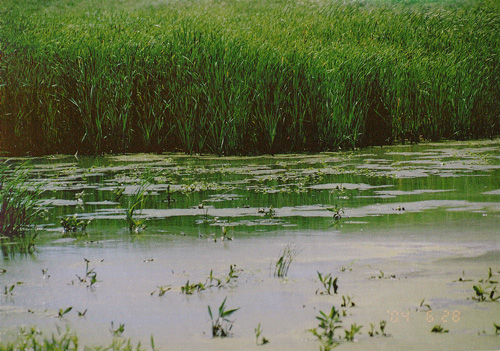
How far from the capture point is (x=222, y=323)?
3.02 m

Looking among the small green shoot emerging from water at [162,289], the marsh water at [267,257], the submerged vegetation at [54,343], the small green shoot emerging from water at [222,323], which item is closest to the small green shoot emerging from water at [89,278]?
the marsh water at [267,257]

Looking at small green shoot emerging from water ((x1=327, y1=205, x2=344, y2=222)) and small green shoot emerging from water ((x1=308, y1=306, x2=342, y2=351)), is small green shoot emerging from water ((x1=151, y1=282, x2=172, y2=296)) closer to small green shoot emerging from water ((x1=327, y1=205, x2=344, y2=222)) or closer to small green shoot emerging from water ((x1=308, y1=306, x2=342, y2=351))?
small green shoot emerging from water ((x1=308, y1=306, x2=342, y2=351))

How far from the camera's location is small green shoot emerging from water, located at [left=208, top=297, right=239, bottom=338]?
290 centimetres

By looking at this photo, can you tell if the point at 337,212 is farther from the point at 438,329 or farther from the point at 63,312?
the point at 63,312

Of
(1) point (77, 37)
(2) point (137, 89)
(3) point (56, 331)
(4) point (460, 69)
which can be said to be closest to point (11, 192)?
(3) point (56, 331)

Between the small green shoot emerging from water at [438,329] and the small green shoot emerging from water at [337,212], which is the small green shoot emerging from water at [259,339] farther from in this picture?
the small green shoot emerging from water at [337,212]

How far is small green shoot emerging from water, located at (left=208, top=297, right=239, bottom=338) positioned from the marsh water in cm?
3

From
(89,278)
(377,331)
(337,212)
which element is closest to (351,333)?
(377,331)

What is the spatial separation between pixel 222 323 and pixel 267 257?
109cm

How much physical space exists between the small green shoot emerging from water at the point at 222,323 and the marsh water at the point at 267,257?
0.03 meters

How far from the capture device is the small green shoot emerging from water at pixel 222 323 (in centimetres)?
290

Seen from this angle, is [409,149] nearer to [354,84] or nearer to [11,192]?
[354,84]

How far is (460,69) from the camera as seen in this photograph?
11.1m

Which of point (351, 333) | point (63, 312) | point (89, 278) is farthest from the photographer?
point (89, 278)
